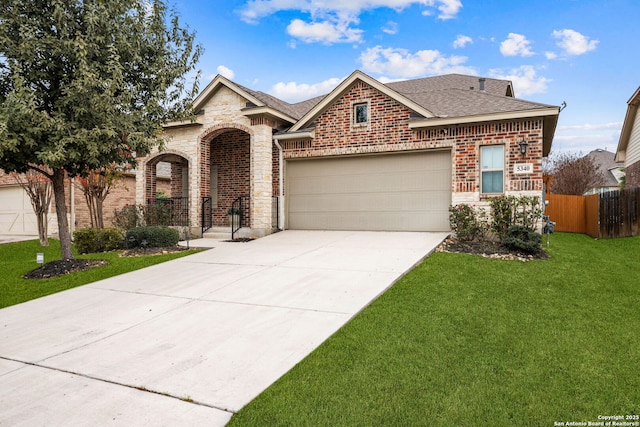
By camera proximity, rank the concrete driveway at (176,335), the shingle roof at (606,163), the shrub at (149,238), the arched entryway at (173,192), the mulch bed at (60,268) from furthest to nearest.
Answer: the shingle roof at (606,163)
the arched entryway at (173,192)
the shrub at (149,238)
the mulch bed at (60,268)
the concrete driveway at (176,335)

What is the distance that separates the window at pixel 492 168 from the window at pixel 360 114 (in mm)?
3406

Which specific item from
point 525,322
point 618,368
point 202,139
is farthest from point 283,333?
point 202,139

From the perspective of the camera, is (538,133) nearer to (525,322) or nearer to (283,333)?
(525,322)

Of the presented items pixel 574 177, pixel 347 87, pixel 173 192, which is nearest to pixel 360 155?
pixel 347 87

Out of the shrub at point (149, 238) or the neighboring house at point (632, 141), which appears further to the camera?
the neighboring house at point (632, 141)

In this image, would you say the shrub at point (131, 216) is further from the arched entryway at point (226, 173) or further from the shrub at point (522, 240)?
the shrub at point (522, 240)

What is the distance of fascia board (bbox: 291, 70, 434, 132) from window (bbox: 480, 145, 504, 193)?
5.92ft

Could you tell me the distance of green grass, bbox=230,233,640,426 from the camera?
273cm

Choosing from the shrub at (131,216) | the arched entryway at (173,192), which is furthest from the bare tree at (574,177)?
the shrub at (131,216)

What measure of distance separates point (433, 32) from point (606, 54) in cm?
812

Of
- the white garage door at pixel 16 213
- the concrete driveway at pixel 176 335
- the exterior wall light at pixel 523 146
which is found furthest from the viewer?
the white garage door at pixel 16 213

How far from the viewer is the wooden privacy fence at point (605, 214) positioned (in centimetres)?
1141

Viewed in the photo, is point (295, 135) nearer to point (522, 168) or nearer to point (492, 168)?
point (492, 168)

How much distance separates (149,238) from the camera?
34.6 feet
